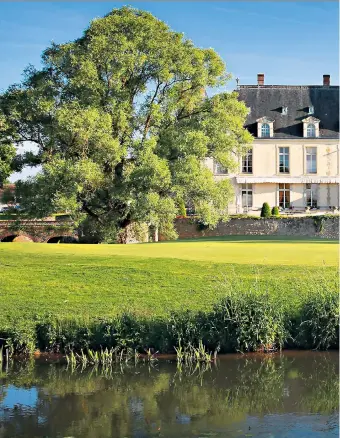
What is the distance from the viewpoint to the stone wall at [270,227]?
3756 centimetres

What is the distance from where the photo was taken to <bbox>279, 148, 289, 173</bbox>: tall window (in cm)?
5084

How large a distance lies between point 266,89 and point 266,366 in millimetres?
42522

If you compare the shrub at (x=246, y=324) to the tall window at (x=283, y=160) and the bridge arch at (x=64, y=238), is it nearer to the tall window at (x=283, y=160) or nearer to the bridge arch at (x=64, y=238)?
the bridge arch at (x=64, y=238)

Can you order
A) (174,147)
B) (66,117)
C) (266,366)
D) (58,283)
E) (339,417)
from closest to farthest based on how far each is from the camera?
(339,417) < (266,366) < (58,283) < (66,117) < (174,147)

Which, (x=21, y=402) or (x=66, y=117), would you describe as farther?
(x=66, y=117)

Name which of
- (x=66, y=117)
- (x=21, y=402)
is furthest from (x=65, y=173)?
(x=21, y=402)

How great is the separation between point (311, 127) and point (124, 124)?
24.1 meters

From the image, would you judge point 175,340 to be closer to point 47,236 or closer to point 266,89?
point 47,236

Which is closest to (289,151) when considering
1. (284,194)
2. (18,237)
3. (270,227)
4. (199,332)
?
(284,194)

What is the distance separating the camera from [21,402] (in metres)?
9.22

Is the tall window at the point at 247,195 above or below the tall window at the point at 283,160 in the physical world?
below

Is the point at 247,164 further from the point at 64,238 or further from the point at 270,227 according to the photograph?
the point at 64,238

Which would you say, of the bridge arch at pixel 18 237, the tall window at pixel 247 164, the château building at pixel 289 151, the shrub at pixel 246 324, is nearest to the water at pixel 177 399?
the shrub at pixel 246 324

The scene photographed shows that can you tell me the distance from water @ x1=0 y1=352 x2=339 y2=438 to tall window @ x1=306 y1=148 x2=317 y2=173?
40.6 metres
